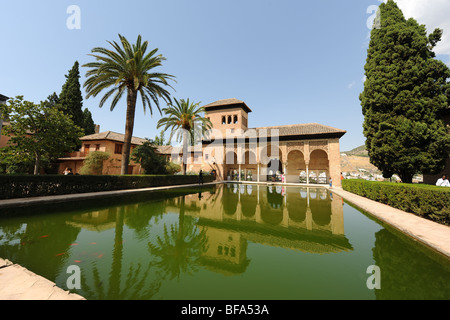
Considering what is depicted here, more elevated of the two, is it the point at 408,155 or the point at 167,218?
the point at 408,155

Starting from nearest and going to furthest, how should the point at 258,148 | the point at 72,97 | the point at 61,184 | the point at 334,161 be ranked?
the point at 61,184, the point at 334,161, the point at 72,97, the point at 258,148

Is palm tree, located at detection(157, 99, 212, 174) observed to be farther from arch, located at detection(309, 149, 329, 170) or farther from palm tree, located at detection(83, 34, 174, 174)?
arch, located at detection(309, 149, 329, 170)

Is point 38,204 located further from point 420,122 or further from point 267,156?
point 267,156

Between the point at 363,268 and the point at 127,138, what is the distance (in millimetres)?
15504

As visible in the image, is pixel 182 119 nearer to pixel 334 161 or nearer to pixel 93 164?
pixel 93 164

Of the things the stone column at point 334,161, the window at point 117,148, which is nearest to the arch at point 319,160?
the stone column at point 334,161

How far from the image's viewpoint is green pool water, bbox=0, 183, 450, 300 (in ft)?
7.44

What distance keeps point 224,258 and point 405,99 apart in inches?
553

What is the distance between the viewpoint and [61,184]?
10039mm

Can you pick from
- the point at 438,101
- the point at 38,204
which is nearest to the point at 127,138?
the point at 38,204

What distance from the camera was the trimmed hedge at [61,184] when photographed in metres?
8.20

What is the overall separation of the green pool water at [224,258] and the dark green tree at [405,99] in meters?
8.31

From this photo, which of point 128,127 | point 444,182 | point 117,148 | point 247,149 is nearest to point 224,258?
point 444,182
